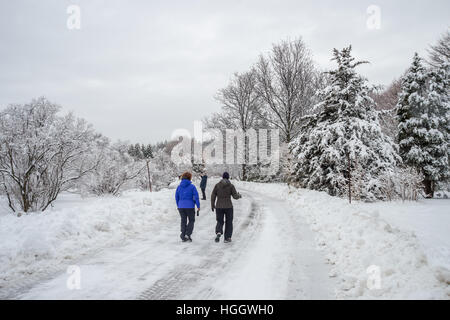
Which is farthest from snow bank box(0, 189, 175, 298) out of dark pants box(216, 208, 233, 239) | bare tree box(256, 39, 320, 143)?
bare tree box(256, 39, 320, 143)

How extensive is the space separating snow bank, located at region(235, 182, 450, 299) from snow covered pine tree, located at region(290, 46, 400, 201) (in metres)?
7.83

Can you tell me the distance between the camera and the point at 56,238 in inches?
240

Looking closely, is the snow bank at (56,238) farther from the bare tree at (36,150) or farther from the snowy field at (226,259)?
the bare tree at (36,150)

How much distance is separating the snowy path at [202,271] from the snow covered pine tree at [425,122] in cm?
1697

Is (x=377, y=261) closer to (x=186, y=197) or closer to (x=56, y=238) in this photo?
(x=186, y=197)

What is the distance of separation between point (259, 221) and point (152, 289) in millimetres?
6210

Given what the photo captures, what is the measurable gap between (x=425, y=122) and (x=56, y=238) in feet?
77.4

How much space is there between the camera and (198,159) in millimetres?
56594

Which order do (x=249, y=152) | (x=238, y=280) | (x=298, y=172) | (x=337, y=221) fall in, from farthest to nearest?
(x=249, y=152) → (x=298, y=172) → (x=337, y=221) → (x=238, y=280)

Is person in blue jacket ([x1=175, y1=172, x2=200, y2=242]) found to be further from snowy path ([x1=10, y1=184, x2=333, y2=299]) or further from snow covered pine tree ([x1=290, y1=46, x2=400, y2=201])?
snow covered pine tree ([x1=290, y1=46, x2=400, y2=201])

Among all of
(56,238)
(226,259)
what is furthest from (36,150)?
(226,259)

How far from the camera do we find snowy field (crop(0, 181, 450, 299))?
3.80 metres
